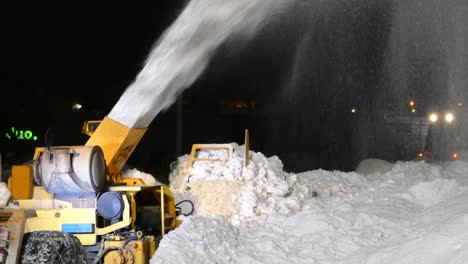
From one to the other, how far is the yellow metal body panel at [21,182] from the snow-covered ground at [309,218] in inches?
68.6

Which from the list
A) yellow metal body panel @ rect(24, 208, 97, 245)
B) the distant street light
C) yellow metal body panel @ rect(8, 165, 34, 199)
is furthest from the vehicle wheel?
the distant street light

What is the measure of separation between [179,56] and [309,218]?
332 centimetres

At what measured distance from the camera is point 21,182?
7887 millimetres

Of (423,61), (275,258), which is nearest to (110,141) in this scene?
(275,258)

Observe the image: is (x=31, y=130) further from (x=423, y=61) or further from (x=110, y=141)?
(x=110, y=141)

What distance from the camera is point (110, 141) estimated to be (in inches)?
366

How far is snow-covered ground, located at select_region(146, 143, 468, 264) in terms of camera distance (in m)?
8.12

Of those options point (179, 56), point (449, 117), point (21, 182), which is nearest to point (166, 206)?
point (179, 56)

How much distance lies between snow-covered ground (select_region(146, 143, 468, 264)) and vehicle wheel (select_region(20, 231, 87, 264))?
1.80 metres

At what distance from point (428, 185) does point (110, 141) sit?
6039 millimetres

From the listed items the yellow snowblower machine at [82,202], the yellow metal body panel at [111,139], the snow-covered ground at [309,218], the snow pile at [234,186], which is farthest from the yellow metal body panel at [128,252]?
the snow pile at [234,186]

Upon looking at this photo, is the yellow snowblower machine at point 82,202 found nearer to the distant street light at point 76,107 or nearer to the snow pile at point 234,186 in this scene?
the snow pile at point 234,186

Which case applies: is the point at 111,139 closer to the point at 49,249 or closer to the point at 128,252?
the point at 128,252

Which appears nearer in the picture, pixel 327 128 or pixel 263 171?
pixel 263 171
